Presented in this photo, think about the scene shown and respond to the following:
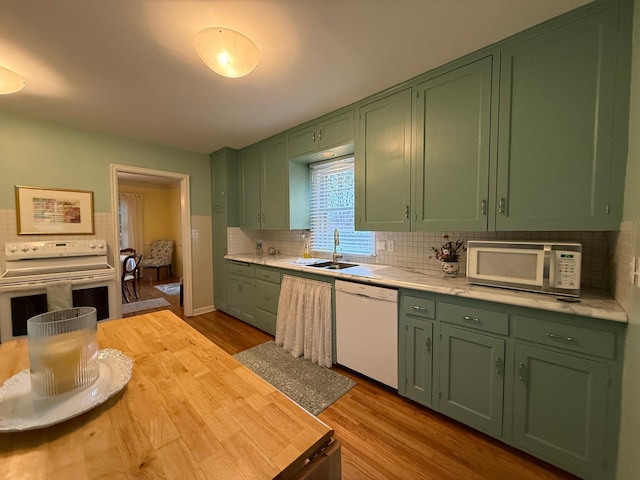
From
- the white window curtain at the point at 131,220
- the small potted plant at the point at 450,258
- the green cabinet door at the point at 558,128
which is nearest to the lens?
the green cabinet door at the point at 558,128

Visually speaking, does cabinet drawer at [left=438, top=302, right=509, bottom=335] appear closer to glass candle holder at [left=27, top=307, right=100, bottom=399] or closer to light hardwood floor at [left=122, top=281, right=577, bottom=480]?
light hardwood floor at [left=122, top=281, right=577, bottom=480]

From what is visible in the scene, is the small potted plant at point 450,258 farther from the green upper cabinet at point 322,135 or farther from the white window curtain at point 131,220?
the white window curtain at point 131,220

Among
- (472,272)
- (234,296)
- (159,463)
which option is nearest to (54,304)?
(234,296)

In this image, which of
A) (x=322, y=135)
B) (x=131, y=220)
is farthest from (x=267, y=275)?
(x=131, y=220)

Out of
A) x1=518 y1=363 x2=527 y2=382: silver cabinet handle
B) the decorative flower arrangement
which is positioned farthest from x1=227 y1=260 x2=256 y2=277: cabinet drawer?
x1=518 y1=363 x2=527 y2=382: silver cabinet handle

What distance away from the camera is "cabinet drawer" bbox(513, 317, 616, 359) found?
1230 mm

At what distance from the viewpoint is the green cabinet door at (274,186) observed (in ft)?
10.4

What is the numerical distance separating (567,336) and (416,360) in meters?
0.85

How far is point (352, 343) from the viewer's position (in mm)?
2211

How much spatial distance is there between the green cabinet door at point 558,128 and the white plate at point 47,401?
2.03m

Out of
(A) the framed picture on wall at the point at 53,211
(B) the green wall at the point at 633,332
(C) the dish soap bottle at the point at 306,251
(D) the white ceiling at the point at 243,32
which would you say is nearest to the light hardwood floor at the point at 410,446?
(B) the green wall at the point at 633,332

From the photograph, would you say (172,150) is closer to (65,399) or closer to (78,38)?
(78,38)

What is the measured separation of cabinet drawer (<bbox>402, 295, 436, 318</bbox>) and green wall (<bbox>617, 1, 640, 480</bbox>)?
0.84 metres

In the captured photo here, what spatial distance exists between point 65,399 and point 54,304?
2.58 metres
